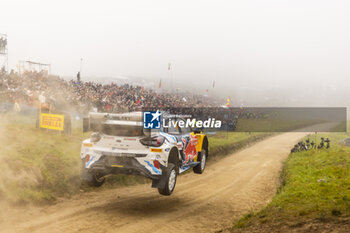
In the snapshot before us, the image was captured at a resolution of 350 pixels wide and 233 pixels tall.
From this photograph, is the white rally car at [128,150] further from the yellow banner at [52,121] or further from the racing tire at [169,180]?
the yellow banner at [52,121]

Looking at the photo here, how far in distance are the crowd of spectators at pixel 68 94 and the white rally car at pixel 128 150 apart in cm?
1018

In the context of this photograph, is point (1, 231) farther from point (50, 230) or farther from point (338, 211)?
point (338, 211)

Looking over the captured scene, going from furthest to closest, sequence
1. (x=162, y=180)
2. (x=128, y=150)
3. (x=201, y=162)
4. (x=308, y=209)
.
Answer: (x=201, y=162) → (x=128, y=150) → (x=162, y=180) → (x=308, y=209)

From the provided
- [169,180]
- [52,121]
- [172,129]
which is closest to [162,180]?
[169,180]

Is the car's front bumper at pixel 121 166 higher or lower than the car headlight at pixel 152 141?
lower

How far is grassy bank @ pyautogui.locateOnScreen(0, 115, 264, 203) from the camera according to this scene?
9.05m

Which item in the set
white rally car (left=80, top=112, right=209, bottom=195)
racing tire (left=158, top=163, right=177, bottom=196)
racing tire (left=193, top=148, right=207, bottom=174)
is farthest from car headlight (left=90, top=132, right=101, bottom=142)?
racing tire (left=193, top=148, right=207, bottom=174)

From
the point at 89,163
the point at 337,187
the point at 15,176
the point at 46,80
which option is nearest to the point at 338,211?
the point at 337,187

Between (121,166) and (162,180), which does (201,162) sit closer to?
(162,180)

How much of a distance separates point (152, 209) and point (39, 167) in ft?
13.8

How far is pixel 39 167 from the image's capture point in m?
10.2

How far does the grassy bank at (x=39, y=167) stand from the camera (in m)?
9.05

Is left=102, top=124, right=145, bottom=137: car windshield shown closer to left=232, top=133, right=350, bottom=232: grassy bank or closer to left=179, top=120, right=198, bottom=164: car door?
left=179, top=120, right=198, bottom=164: car door

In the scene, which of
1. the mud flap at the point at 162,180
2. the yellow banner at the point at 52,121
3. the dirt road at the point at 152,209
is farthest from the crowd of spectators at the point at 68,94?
the mud flap at the point at 162,180
